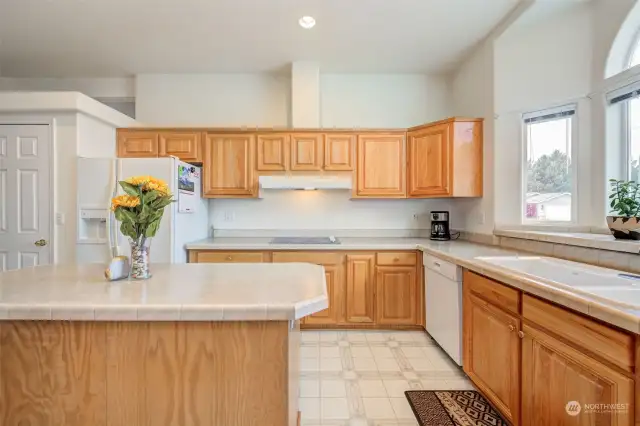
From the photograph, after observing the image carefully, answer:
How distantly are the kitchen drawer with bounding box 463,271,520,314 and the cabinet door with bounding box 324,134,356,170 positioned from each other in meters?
1.74

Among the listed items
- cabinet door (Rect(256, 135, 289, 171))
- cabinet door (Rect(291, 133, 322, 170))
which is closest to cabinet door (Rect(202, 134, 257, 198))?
cabinet door (Rect(256, 135, 289, 171))

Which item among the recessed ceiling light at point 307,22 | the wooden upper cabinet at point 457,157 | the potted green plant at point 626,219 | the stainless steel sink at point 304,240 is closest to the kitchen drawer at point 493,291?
the potted green plant at point 626,219

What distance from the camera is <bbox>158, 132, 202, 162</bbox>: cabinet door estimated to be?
11.4ft

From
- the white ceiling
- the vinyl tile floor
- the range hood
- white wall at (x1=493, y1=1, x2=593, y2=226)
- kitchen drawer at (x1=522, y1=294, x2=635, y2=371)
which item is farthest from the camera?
the range hood

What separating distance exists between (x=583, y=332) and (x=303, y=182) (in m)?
2.55

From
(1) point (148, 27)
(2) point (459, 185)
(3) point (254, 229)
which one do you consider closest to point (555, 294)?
(2) point (459, 185)

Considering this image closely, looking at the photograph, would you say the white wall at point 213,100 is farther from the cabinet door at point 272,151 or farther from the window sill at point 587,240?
the window sill at point 587,240

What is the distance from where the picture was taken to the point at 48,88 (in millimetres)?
3758

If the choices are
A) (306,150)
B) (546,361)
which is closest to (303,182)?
(306,150)

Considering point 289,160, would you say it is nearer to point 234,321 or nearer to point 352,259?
point 352,259

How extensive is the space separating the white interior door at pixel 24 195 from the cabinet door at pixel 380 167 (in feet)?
9.75

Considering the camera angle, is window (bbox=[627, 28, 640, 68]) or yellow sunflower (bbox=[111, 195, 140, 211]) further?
window (bbox=[627, 28, 640, 68])

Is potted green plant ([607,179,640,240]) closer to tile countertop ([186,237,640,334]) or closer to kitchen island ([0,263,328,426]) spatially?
tile countertop ([186,237,640,334])

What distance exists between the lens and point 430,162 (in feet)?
10.9
